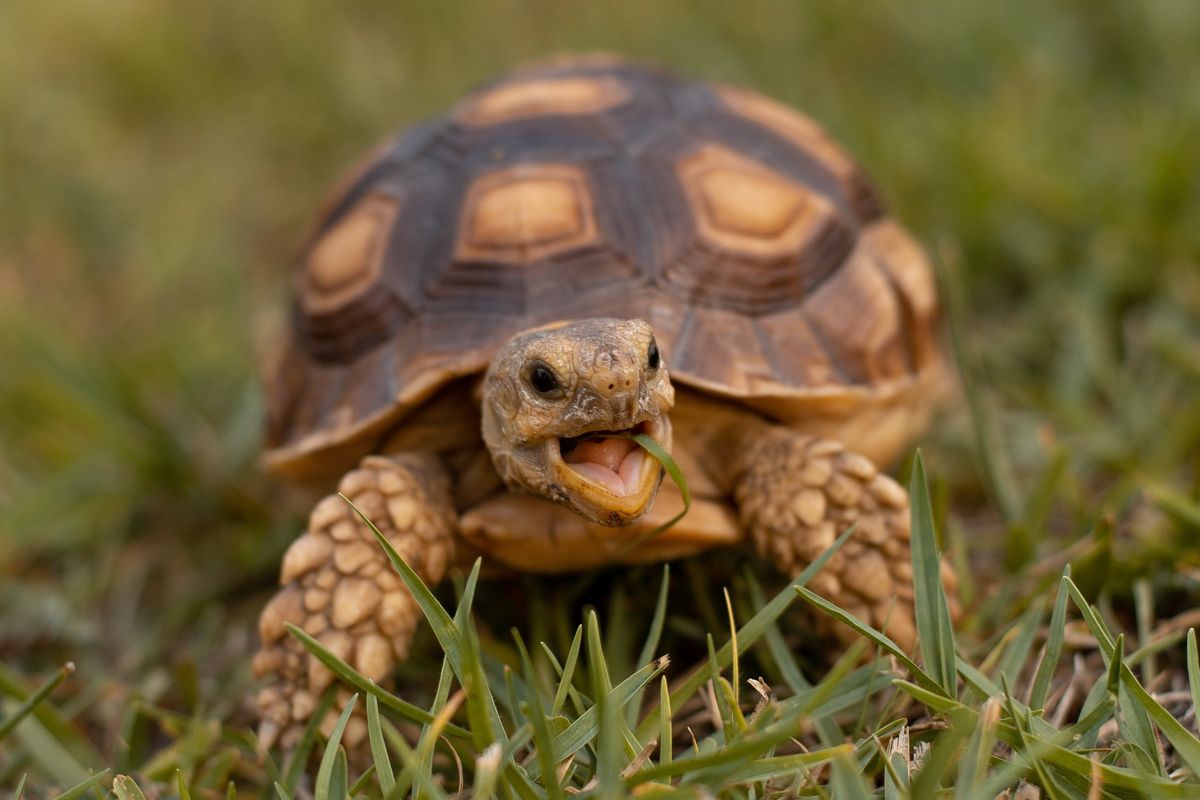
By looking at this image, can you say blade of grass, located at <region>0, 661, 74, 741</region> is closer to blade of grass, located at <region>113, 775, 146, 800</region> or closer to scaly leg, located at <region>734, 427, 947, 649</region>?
blade of grass, located at <region>113, 775, 146, 800</region>

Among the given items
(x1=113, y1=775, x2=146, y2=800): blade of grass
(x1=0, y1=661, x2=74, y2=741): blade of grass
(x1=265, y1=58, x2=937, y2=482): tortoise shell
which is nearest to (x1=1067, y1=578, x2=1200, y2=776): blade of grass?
(x1=265, y1=58, x2=937, y2=482): tortoise shell

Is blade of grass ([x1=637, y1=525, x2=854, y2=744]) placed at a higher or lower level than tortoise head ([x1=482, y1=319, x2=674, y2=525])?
lower

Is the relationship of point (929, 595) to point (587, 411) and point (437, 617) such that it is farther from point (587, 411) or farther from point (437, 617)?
point (437, 617)

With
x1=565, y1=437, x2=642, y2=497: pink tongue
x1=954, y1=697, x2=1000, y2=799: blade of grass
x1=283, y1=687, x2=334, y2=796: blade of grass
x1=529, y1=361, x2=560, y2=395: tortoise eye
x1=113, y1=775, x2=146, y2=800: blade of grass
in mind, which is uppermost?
x1=529, y1=361, x2=560, y2=395: tortoise eye

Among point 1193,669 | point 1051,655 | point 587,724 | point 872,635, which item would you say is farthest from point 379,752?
point 1193,669

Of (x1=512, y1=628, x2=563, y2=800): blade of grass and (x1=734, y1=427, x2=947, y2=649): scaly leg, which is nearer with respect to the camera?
(x1=512, y1=628, x2=563, y2=800): blade of grass

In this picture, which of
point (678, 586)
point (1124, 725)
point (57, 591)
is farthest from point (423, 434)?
point (1124, 725)

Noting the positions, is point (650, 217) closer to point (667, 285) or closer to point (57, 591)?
point (667, 285)
